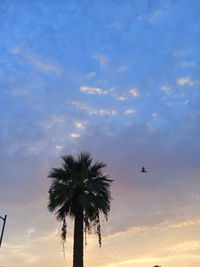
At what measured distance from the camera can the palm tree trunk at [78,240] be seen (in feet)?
94.8

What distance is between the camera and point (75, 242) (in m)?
29.8

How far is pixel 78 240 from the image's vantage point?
29.8m

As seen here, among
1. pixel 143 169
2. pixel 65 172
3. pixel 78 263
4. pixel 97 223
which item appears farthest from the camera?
pixel 143 169

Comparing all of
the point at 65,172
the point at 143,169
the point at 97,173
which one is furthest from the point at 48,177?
the point at 143,169

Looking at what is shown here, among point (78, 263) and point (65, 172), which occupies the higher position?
point (65, 172)

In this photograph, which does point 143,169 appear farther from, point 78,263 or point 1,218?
point 1,218

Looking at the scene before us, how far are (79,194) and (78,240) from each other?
4370 millimetres

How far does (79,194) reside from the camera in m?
32.6

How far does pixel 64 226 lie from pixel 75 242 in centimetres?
290

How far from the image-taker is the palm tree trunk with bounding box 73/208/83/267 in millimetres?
28906

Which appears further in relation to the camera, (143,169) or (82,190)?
(143,169)

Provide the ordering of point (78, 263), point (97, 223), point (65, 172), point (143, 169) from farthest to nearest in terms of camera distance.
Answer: point (143, 169)
point (65, 172)
point (97, 223)
point (78, 263)

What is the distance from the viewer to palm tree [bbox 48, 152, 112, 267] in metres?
31.4

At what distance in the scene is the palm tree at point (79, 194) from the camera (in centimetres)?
3139
